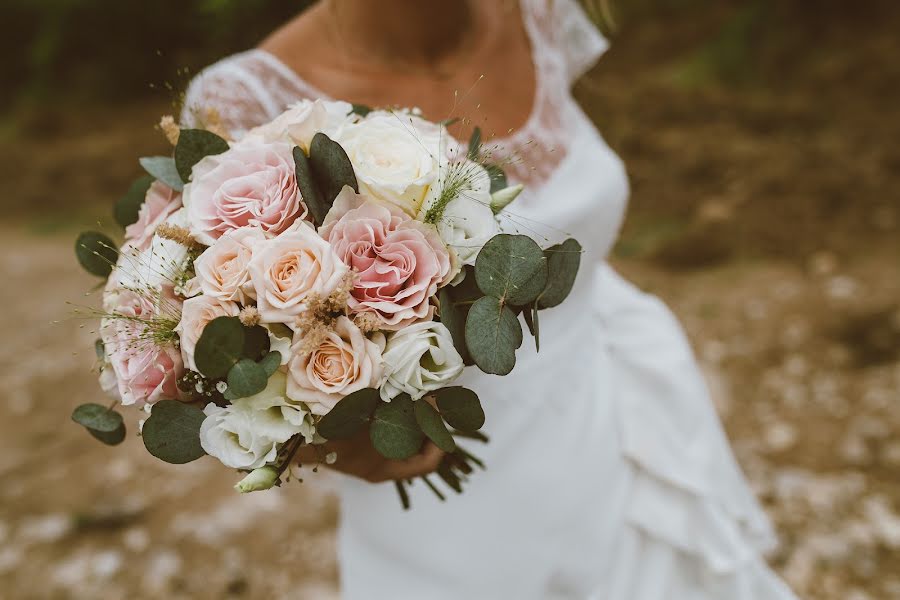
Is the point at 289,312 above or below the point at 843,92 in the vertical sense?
above

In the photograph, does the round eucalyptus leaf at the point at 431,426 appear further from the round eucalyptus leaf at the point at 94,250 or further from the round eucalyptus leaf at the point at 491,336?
the round eucalyptus leaf at the point at 94,250

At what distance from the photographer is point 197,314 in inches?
37.0

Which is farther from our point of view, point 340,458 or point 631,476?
point 631,476

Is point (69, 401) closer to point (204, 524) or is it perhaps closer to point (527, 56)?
point (204, 524)

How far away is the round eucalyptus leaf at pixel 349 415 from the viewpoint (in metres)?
0.95

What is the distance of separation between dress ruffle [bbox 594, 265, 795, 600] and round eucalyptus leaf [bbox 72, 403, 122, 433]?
105cm

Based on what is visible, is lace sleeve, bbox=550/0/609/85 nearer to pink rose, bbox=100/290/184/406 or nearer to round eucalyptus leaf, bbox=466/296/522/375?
round eucalyptus leaf, bbox=466/296/522/375

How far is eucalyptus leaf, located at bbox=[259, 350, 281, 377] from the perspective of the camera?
93 centimetres

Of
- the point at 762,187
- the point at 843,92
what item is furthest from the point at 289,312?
the point at 843,92

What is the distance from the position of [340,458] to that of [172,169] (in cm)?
50

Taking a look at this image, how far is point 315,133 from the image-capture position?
101cm

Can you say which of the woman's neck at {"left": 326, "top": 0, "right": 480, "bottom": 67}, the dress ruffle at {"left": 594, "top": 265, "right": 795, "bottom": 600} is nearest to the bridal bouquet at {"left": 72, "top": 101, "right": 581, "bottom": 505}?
the woman's neck at {"left": 326, "top": 0, "right": 480, "bottom": 67}

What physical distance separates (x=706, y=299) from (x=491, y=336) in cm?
357

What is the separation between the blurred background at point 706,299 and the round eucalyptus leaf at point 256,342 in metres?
0.42
